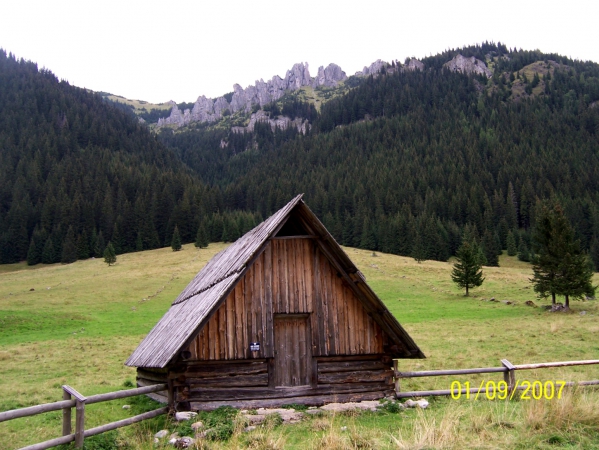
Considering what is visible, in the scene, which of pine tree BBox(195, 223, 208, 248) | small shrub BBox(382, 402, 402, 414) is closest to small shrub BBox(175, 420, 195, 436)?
small shrub BBox(382, 402, 402, 414)

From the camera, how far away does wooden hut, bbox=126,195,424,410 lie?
526 inches

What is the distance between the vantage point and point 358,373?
14.5 meters

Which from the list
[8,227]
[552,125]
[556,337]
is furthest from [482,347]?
[552,125]

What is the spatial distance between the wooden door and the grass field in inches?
76.2

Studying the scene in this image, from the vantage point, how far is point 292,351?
46.6 ft

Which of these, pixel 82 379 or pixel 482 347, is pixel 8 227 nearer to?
pixel 82 379

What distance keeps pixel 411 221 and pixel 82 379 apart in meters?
90.3

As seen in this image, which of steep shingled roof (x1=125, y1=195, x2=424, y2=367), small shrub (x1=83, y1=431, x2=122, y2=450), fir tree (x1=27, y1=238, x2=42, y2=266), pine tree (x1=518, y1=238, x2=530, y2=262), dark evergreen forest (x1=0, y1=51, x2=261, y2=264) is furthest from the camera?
dark evergreen forest (x1=0, y1=51, x2=261, y2=264)

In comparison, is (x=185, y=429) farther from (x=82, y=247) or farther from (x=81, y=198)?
(x=81, y=198)

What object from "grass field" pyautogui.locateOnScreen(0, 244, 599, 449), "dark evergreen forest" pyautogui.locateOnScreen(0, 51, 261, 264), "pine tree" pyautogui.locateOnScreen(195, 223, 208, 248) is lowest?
"grass field" pyautogui.locateOnScreen(0, 244, 599, 449)

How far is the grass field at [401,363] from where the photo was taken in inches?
356

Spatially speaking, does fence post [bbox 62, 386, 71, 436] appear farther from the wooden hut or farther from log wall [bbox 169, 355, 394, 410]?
log wall [bbox 169, 355, 394, 410]

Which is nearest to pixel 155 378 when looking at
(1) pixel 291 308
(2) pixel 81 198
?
(1) pixel 291 308

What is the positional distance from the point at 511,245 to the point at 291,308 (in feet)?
315
